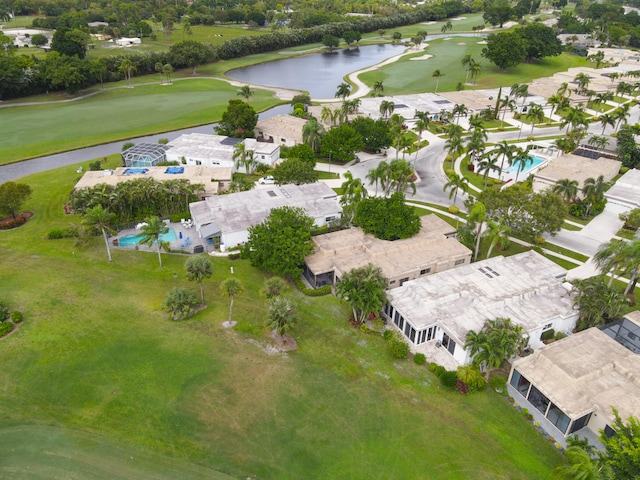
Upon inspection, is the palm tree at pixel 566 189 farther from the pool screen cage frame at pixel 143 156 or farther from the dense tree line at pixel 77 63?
the dense tree line at pixel 77 63

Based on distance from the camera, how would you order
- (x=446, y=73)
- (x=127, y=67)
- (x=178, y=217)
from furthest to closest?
(x=446, y=73) → (x=127, y=67) → (x=178, y=217)

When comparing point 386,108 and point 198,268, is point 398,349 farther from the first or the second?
point 386,108

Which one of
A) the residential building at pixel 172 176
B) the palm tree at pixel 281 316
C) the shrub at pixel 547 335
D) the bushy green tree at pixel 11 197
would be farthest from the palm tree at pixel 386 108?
the bushy green tree at pixel 11 197

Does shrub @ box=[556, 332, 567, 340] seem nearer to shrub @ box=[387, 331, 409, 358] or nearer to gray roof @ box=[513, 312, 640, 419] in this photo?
gray roof @ box=[513, 312, 640, 419]

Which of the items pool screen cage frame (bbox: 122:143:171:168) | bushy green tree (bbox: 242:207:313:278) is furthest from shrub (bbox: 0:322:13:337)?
pool screen cage frame (bbox: 122:143:171:168)

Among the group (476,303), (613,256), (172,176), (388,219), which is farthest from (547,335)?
(172,176)
